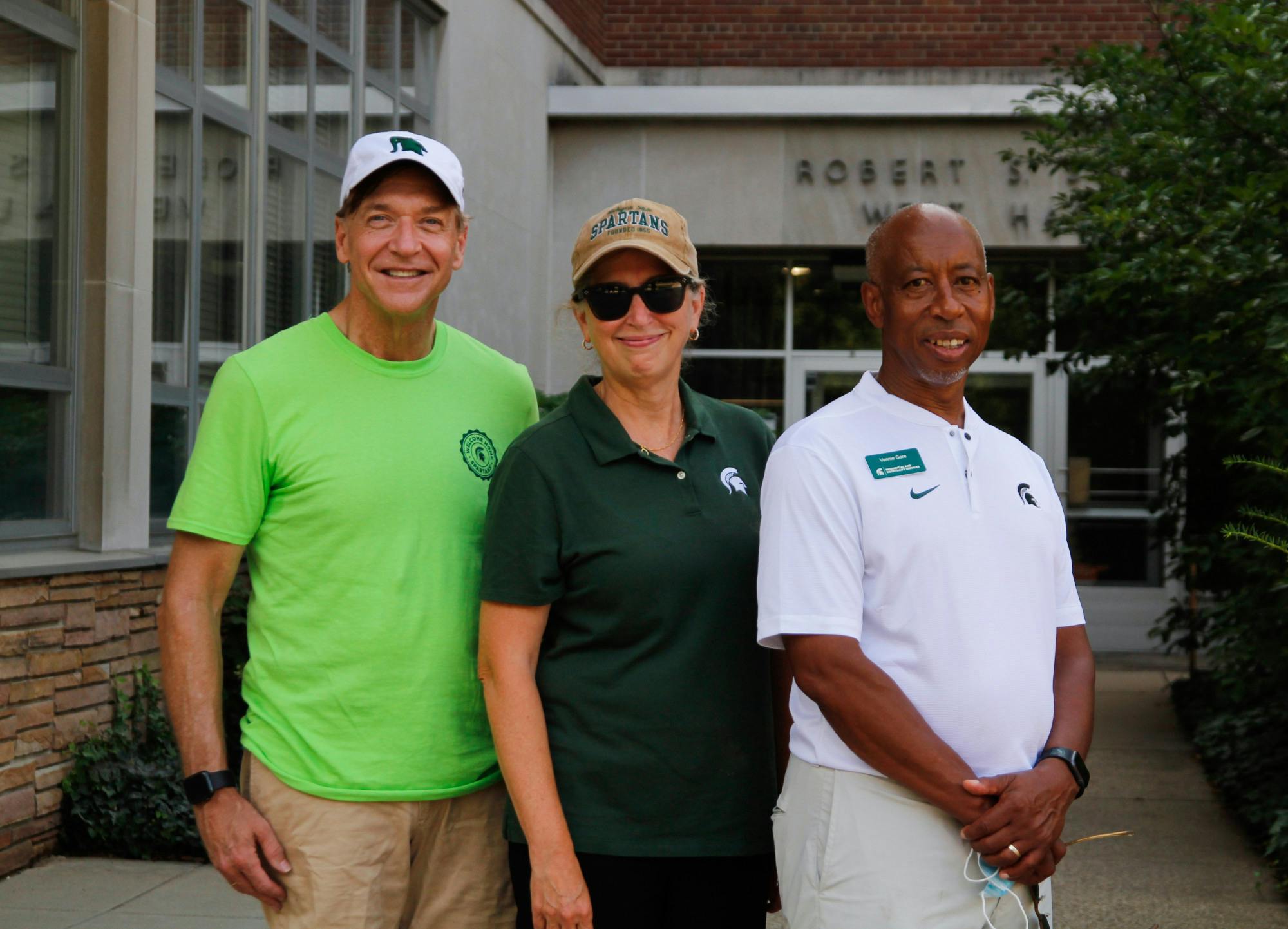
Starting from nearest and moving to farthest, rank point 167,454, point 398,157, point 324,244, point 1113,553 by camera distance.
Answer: point 398,157 < point 167,454 < point 324,244 < point 1113,553

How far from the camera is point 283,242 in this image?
7785 millimetres

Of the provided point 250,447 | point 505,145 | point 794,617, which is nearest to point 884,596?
point 794,617

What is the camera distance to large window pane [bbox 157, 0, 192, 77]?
256 inches

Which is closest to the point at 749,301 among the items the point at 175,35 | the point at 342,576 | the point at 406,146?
the point at 175,35

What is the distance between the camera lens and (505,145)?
1112 centimetres

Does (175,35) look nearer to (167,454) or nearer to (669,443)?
(167,454)

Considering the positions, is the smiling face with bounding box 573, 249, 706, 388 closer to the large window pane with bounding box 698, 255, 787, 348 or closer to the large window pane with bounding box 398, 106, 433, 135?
the large window pane with bounding box 398, 106, 433, 135

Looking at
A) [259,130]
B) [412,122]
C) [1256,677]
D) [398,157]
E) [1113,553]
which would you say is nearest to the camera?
[398,157]

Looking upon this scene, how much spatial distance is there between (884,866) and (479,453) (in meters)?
1.07

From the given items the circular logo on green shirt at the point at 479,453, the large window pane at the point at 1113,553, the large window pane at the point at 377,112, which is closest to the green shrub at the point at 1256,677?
the circular logo on green shirt at the point at 479,453

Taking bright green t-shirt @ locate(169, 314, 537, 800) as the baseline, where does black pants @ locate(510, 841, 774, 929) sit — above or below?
below

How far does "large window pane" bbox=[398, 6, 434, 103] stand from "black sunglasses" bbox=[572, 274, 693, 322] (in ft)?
23.6

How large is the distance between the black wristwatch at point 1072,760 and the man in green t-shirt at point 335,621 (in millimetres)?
1017

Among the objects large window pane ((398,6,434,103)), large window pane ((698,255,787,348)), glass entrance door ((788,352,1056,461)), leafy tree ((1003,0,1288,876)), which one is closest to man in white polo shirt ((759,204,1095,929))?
leafy tree ((1003,0,1288,876))
